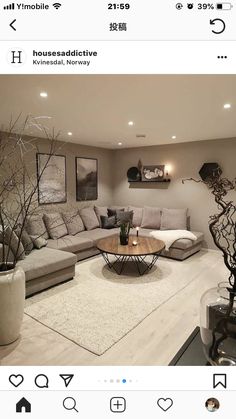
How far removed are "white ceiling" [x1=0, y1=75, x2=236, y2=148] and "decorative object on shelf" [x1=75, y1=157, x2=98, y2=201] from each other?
1.23 meters

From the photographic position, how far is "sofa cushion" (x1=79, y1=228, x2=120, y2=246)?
4075 millimetres

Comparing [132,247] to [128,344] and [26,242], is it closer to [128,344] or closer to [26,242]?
[26,242]

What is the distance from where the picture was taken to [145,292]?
2742mm

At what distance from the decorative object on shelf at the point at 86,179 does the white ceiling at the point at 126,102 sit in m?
1.23

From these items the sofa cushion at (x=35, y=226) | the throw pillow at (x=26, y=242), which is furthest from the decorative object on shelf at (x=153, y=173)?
the throw pillow at (x=26, y=242)
